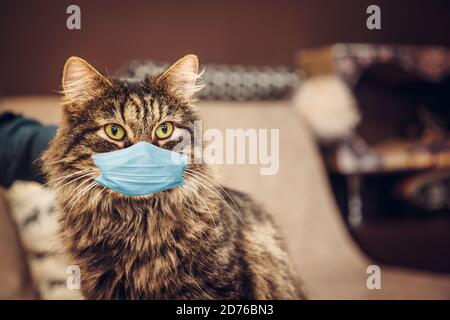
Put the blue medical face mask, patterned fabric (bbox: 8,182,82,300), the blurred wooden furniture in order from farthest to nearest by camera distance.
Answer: the blurred wooden furniture < patterned fabric (bbox: 8,182,82,300) < the blue medical face mask

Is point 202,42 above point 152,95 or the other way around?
above

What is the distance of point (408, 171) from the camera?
6.07ft

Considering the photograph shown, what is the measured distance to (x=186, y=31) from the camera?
1.63m

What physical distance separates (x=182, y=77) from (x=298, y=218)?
70cm

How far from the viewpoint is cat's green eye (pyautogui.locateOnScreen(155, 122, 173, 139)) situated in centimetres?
65

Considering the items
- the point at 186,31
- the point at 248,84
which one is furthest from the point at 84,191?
the point at 186,31

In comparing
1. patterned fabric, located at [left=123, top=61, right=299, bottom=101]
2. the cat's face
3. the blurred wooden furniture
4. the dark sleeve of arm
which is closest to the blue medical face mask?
the cat's face

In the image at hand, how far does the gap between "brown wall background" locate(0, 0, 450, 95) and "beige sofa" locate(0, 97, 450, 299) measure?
106mm

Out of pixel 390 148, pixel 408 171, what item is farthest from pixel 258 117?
pixel 408 171

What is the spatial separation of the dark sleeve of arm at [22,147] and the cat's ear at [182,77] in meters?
0.21

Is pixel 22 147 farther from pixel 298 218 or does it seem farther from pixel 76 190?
pixel 298 218

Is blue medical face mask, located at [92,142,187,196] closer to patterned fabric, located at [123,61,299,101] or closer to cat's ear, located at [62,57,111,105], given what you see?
cat's ear, located at [62,57,111,105]
